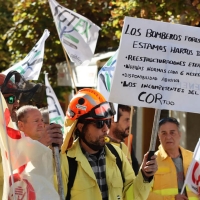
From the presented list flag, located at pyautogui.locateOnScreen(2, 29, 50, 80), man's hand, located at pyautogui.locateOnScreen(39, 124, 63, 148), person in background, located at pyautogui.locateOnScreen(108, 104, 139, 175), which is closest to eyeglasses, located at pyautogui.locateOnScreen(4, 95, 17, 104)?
man's hand, located at pyautogui.locateOnScreen(39, 124, 63, 148)

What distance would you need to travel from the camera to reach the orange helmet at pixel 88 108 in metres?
4.48

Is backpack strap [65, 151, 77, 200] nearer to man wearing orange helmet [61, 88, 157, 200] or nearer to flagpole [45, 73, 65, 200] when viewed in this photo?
man wearing orange helmet [61, 88, 157, 200]

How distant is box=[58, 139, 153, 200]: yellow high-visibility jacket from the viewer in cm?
425

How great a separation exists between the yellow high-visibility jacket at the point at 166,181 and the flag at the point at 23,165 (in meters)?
1.62

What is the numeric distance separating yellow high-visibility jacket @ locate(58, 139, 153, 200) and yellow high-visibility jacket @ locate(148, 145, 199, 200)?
2.77 ft

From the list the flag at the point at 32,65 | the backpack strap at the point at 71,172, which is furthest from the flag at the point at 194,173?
the flag at the point at 32,65

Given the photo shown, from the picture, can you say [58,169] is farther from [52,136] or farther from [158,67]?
[158,67]

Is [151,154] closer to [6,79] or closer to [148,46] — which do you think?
[148,46]

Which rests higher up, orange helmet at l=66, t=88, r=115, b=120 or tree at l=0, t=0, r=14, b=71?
tree at l=0, t=0, r=14, b=71

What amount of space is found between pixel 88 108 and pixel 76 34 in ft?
9.89

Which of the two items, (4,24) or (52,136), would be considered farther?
(4,24)

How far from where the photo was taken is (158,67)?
422 cm

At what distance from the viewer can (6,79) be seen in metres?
4.27

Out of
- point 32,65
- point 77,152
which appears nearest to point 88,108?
point 77,152
